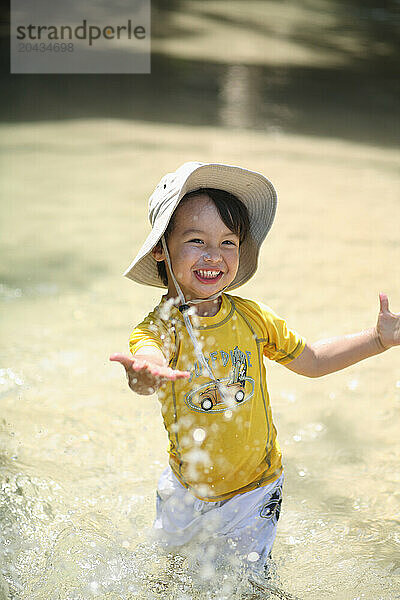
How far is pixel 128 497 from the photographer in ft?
8.86

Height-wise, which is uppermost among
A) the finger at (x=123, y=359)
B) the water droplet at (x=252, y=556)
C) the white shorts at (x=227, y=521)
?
the finger at (x=123, y=359)

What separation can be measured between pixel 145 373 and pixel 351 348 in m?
0.71

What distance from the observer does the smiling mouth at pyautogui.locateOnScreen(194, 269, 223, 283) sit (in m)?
1.97

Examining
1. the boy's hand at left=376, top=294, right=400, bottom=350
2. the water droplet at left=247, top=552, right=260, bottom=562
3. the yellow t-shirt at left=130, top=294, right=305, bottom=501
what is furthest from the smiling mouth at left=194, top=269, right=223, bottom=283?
the water droplet at left=247, top=552, right=260, bottom=562

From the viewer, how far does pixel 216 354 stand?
6.48ft

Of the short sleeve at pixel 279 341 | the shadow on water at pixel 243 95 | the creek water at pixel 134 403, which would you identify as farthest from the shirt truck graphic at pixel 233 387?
the shadow on water at pixel 243 95

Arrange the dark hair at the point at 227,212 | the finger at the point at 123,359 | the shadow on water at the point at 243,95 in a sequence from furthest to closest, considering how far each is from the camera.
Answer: the shadow on water at the point at 243,95 < the dark hair at the point at 227,212 < the finger at the point at 123,359

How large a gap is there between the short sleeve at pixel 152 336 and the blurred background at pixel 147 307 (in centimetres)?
68

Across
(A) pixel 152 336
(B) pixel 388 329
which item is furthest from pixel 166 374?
(B) pixel 388 329

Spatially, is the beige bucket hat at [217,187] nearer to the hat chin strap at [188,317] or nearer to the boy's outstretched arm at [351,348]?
the hat chin strap at [188,317]

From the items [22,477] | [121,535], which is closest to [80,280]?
[22,477]

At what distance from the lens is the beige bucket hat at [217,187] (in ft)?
6.45

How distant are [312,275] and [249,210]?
2437mm

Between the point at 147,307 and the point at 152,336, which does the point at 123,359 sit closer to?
the point at 152,336
